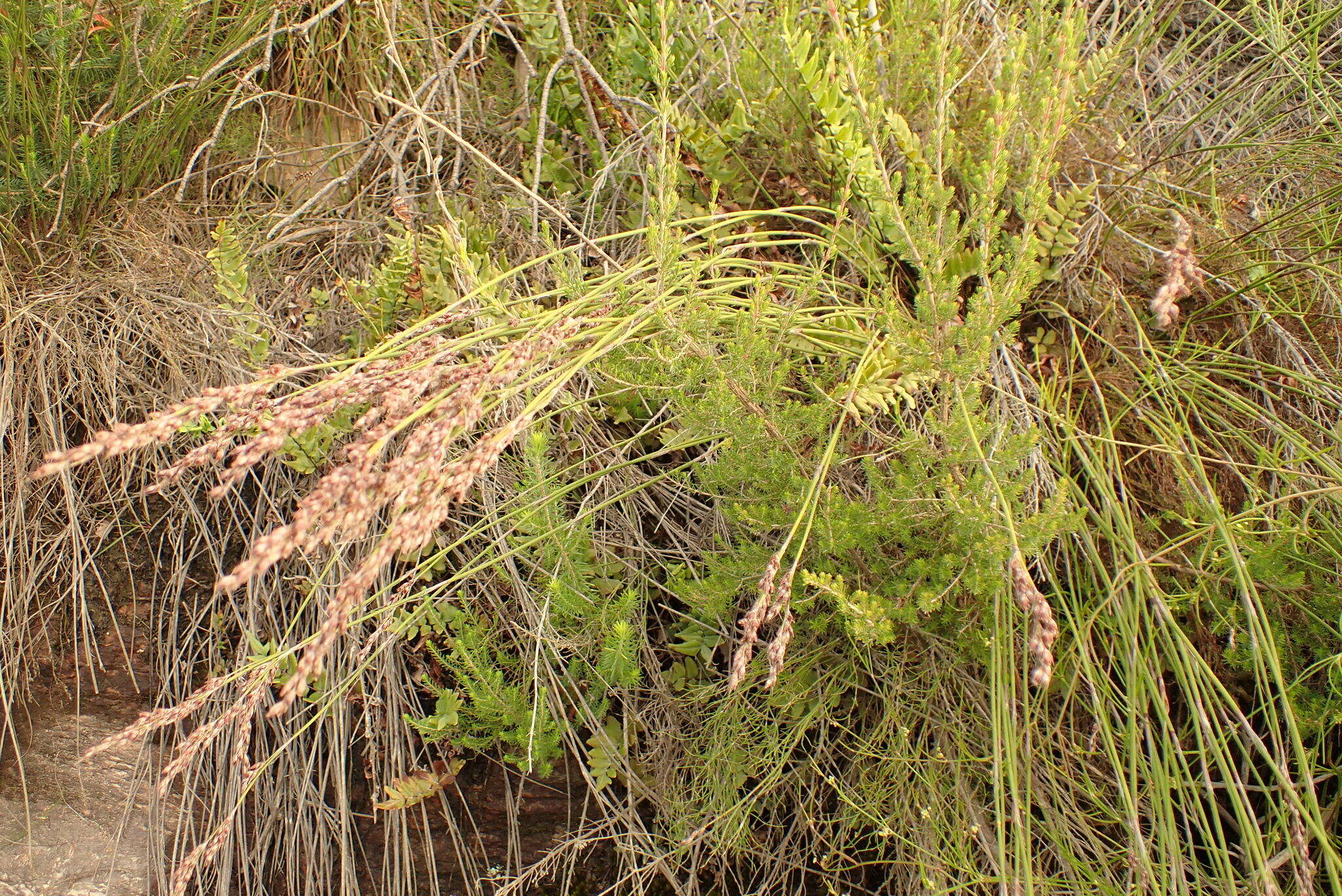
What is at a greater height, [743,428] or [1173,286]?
[1173,286]

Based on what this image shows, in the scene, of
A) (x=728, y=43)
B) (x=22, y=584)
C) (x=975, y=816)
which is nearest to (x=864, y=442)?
(x=975, y=816)

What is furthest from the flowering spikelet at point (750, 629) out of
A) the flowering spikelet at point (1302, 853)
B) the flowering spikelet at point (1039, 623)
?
the flowering spikelet at point (1302, 853)

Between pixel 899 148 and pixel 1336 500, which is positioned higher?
pixel 899 148

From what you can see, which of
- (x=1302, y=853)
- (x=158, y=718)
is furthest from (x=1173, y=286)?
(x=158, y=718)

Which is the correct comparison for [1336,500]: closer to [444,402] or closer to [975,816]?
[975,816]

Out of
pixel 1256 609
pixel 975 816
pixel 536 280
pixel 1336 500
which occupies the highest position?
pixel 536 280

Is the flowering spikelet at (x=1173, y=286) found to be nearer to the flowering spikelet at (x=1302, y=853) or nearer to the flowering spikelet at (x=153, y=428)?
the flowering spikelet at (x=1302, y=853)

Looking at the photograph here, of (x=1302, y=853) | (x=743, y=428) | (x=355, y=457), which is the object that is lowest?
(x=1302, y=853)

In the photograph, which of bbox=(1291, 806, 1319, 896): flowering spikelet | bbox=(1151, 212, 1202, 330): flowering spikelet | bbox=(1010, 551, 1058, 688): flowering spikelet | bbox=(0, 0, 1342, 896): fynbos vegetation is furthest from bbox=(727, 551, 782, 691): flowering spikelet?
bbox=(1291, 806, 1319, 896): flowering spikelet

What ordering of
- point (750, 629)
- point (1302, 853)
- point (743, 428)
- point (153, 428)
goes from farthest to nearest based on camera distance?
1. point (743, 428)
2. point (1302, 853)
3. point (750, 629)
4. point (153, 428)

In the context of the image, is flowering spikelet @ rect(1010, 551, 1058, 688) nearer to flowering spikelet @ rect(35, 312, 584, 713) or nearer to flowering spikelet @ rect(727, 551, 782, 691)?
flowering spikelet @ rect(727, 551, 782, 691)

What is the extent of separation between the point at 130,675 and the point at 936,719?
1.53 meters

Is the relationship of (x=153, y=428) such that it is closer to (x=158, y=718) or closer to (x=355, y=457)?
(x=355, y=457)

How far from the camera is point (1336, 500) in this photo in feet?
4.29
